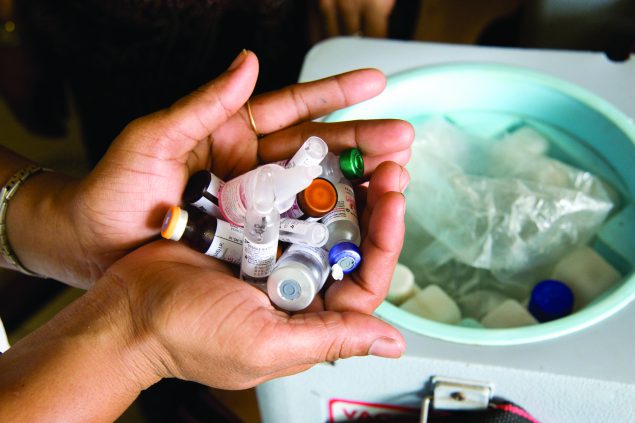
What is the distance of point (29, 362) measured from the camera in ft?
2.43

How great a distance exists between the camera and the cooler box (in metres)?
0.81

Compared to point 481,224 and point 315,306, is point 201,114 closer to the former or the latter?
point 315,306

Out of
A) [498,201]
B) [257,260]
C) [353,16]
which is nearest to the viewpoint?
[257,260]

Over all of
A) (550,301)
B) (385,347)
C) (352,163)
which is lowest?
(550,301)

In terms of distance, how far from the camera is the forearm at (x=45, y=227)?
38.1 inches

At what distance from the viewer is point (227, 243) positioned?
87 cm

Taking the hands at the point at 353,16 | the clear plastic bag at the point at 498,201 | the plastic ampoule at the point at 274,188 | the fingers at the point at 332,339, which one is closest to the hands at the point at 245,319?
the fingers at the point at 332,339

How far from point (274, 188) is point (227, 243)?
115 millimetres

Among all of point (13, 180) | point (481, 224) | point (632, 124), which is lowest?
point (481, 224)

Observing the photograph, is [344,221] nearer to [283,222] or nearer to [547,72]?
[283,222]

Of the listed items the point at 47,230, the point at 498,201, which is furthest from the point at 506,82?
the point at 47,230

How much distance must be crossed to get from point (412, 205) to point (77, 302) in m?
0.60

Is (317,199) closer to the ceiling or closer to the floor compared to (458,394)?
closer to the ceiling

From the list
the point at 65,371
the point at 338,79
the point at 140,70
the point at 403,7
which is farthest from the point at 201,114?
the point at 403,7
